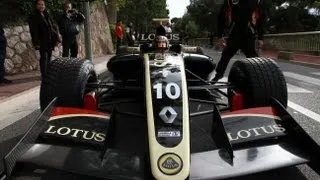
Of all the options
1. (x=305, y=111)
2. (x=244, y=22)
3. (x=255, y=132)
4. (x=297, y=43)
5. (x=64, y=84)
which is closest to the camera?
(x=255, y=132)

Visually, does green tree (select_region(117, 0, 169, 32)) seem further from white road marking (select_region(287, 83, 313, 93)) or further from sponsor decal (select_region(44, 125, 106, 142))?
sponsor decal (select_region(44, 125, 106, 142))

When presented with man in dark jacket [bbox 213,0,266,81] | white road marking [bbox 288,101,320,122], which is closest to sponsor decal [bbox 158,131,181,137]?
white road marking [bbox 288,101,320,122]

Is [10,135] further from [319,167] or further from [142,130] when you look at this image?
[319,167]

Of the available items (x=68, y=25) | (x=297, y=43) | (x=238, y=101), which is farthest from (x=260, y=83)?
(x=297, y=43)

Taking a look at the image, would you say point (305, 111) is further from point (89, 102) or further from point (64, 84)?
point (64, 84)

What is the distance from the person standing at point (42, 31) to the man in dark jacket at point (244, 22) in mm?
3949

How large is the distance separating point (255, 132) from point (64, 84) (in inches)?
73.6

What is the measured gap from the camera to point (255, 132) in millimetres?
4066

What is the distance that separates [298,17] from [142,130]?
41.7 meters

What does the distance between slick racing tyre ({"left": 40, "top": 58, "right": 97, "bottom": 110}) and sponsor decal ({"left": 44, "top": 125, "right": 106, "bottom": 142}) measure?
0.79 meters

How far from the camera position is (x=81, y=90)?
5.06 metres

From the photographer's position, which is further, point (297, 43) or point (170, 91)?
point (297, 43)

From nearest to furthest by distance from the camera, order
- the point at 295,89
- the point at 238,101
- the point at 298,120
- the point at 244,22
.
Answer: the point at 238,101
the point at 298,120
the point at 244,22
the point at 295,89

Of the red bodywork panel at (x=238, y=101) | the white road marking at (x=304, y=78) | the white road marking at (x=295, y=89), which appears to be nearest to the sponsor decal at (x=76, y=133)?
the red bodywork panel at (x=238, y=101)
